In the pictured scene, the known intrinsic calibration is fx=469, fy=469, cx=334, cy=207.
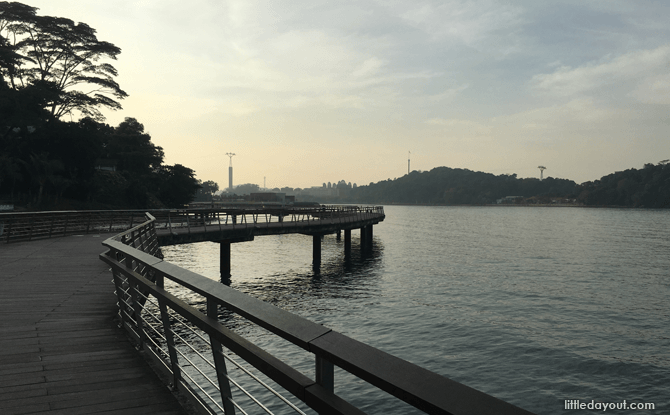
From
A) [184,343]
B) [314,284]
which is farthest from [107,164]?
[184,343]

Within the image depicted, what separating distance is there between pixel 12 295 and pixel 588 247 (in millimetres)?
58591

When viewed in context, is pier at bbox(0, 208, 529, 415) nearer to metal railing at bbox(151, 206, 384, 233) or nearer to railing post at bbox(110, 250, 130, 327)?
railing post at bbox(110, 250, 130, 327)

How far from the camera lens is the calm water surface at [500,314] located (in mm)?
14320

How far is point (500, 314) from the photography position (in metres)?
22.1

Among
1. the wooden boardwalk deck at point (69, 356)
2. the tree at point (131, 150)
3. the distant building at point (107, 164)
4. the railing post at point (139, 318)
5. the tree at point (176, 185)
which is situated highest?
the tree at point (131, 150)

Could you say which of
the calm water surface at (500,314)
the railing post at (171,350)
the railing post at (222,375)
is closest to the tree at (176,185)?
the calm water surface at (500,314)

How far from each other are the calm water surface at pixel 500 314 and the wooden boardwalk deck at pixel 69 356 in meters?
7.83

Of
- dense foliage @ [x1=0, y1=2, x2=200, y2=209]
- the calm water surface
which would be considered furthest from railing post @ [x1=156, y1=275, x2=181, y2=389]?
dense foliage @ [x1=0, y1=2, x2=200, y2=209]

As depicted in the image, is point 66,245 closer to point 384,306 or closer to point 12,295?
point 12,295

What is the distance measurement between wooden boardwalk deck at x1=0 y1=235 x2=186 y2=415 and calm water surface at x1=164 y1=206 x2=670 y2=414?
25.7 feet

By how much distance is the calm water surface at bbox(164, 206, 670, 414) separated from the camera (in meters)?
14.3

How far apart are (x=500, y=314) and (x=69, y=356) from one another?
20.3 metres

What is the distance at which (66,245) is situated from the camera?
1847 cm

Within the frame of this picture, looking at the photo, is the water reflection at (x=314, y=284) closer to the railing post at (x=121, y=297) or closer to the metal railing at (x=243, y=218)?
the metal railing at (x=243, y=218)
